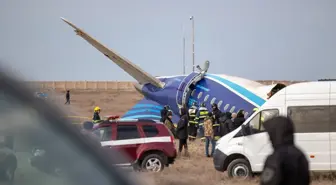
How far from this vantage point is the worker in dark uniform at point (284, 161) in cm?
414

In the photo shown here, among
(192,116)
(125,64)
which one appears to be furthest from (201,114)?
(125,64)

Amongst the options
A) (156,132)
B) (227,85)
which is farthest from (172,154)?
(227,85)

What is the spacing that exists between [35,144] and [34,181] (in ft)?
0.47

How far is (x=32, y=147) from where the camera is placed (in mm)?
2113

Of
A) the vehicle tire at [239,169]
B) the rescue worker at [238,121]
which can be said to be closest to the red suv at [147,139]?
the vehicle tire at [239,169]

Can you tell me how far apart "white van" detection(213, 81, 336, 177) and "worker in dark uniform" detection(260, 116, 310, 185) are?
26.6 feet

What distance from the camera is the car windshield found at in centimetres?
207

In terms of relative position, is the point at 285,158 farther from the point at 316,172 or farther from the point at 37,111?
the point at 316,172

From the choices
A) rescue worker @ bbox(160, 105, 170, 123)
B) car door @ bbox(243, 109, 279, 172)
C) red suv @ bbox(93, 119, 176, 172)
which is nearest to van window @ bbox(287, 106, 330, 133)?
car door @ bbox(243, 109, 279, 172)

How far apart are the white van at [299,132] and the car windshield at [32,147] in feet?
34.1

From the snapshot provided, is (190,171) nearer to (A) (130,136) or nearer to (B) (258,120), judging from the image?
(B) (258,120)

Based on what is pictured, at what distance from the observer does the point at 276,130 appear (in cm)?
429

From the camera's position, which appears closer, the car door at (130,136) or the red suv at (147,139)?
the car door at (130,136)

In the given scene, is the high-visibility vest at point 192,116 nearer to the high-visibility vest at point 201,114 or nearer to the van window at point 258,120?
the high-visibility vest at point 201,114
